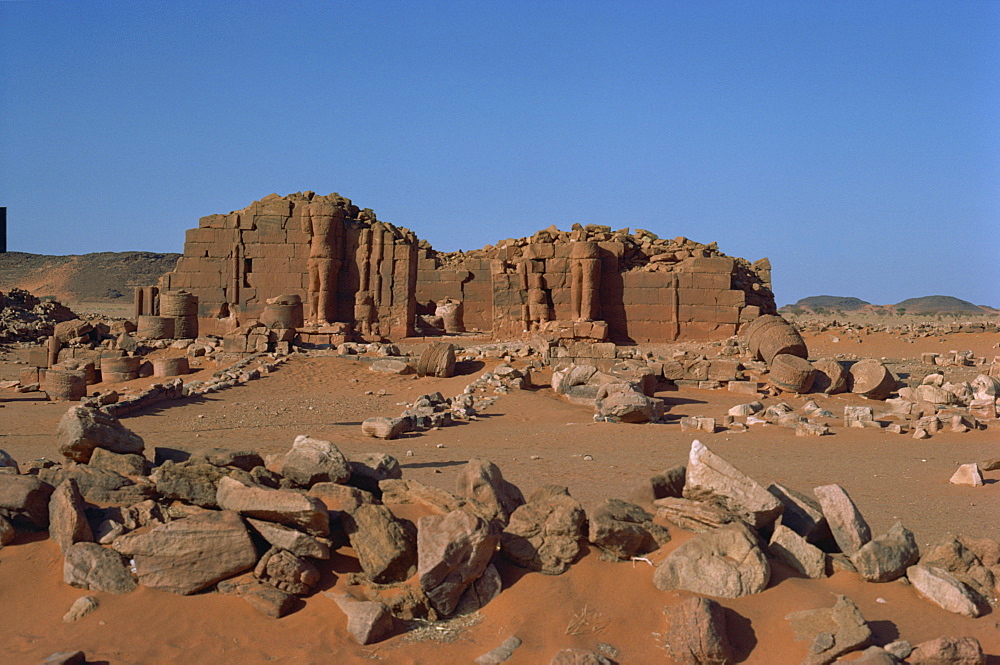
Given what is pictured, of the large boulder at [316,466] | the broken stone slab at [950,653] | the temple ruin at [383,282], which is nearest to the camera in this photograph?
the broken stone slab at [950,653]

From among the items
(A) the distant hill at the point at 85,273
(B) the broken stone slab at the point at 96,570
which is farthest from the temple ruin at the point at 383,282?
(A) the distant hill at the point at 85,273

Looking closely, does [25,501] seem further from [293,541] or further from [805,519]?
[805,519]

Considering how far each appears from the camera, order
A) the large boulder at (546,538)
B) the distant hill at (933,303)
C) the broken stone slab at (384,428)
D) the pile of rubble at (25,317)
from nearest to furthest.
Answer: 1. the large boulder at (546,538)
2. the broken stone slab at (384,428)
3. the pile of rubble at (25,317)
4. the distant hill at (933,303)

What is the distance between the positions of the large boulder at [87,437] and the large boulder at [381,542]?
6.75 feet

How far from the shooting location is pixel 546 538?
454cm

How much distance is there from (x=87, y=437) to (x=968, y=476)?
23.7 feet

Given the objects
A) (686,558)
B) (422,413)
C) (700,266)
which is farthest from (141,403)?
(700,266)

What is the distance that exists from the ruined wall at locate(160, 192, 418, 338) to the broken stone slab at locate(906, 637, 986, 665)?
19.7 meters

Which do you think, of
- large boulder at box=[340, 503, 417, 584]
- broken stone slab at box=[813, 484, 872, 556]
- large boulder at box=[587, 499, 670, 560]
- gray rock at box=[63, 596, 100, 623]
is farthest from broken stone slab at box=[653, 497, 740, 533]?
gray rock at box=[63, 596, 100, 623]

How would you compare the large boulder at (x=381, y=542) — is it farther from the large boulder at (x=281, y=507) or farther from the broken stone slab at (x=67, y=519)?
the broken stone slab at (x=67, y=519)

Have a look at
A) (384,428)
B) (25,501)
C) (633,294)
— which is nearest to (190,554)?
(25,501)

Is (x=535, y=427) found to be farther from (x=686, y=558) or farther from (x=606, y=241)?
(x=606, y=241)

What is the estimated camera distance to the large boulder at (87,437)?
5543 millimetres

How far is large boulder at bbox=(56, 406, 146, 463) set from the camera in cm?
554
